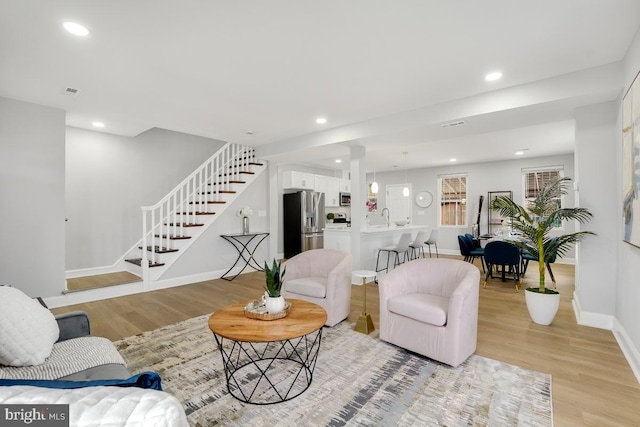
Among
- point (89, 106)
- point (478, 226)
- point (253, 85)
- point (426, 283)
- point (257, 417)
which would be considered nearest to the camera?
point (257, 417)

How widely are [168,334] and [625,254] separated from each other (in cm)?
445

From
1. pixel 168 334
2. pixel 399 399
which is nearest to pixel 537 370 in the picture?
pixel 399 399

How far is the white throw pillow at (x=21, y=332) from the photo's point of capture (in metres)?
1.51

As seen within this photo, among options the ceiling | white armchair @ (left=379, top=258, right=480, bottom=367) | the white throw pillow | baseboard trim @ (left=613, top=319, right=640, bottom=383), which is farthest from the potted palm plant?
the white throw pillow

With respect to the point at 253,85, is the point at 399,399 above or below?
below

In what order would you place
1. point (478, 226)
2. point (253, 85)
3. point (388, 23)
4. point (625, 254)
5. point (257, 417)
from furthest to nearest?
point (478, 226)
point (253, 85)
point (625, 254)
point (388, 23)
point (257, 417)

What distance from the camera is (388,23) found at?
2.34 meters

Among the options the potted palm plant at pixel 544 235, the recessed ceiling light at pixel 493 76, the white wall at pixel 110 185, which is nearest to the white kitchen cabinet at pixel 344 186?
the white wall at pixel 110 185

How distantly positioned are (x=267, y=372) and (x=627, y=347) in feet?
10.1

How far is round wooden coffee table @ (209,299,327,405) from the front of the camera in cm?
204

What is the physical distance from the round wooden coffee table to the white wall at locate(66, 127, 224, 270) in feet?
13.4

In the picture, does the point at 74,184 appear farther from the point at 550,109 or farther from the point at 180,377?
the point at 550,109

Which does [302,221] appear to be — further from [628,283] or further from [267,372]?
[628,283]

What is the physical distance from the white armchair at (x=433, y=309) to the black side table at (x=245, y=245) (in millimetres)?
3751
